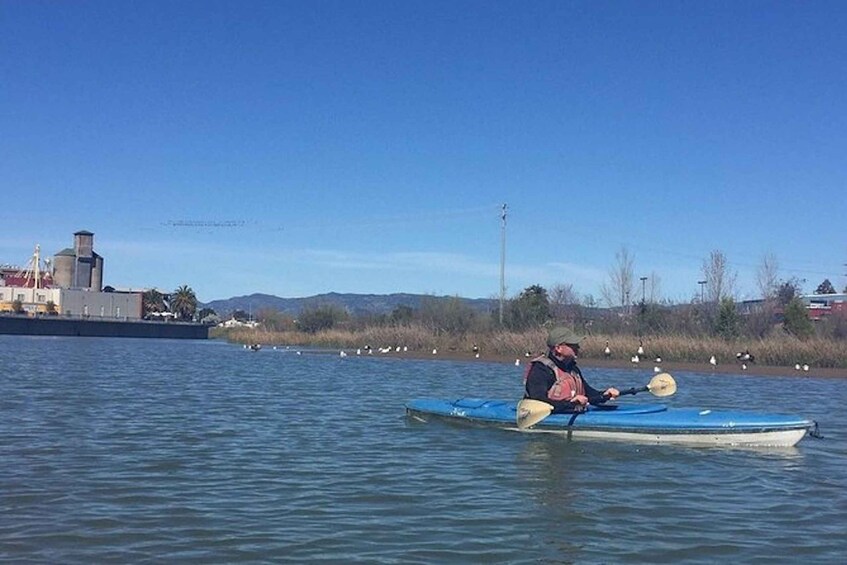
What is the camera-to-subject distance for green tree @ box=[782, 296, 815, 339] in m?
42.0

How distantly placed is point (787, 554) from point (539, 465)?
15.0ft

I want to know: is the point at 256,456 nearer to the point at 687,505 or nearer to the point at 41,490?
the point at 41,490

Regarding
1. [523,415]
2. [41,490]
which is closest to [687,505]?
[523,415]

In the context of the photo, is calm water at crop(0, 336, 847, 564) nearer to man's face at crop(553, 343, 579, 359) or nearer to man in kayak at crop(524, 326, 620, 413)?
man in kayak at crop(524, 326, 620, 413)

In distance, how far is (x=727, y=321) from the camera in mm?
44594

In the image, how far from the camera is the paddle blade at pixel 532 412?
13.1m

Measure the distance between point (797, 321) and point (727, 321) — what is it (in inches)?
127

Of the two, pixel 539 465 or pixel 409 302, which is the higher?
pixel 409 302

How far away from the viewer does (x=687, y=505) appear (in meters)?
9.83

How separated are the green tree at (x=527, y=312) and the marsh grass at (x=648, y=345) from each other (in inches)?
152

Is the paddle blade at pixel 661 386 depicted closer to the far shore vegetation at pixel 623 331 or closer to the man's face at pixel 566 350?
the man's face at pixel 566 350

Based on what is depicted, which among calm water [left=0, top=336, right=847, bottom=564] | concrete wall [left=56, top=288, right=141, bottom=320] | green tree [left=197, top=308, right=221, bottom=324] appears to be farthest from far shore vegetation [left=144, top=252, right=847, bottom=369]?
green tree [left=197, top=308, right=221, bottom=324]

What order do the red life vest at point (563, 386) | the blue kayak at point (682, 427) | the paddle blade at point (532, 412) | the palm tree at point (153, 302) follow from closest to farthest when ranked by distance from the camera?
1. the paddle blade at point (532, 412)
2. the blue kayak at point (682, 427)
3. the red life vest at point (563, 386)
4. the palm tree at point (153, 302)

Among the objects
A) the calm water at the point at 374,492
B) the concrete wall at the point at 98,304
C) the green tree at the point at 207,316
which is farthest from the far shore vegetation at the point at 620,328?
the green tree at the point at 207,316
